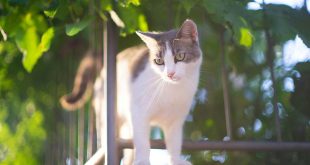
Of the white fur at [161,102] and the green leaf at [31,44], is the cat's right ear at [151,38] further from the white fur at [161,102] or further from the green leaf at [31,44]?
the green leaf at [31,44]

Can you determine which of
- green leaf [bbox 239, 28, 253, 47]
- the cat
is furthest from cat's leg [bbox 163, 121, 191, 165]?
green leaf [bbox 239, 28, 253, 47]

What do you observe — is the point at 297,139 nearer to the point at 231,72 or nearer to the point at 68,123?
the point at 231,72

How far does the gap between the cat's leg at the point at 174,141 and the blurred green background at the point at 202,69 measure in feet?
0.77

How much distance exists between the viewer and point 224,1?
50.3 inches

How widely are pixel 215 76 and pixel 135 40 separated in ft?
1.56

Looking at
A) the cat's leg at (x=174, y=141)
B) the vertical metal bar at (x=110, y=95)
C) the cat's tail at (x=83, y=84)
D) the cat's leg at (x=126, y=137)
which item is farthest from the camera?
the cat's tail at (x=83, y=84)

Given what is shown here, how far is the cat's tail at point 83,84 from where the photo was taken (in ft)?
6.63

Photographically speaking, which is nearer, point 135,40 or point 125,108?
point 125,108

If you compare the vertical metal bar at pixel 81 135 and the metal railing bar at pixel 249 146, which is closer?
the metal railing bar at pixel 249 146

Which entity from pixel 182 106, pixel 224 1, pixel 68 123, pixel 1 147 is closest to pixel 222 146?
pixel 182 106

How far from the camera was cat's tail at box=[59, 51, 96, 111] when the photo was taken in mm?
2020

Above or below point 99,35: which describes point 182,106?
below

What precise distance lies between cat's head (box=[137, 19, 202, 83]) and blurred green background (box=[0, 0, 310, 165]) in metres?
0.07

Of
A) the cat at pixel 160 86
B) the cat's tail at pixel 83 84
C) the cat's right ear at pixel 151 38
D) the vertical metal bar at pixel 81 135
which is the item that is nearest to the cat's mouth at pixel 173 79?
the cat at pixel 160 86
